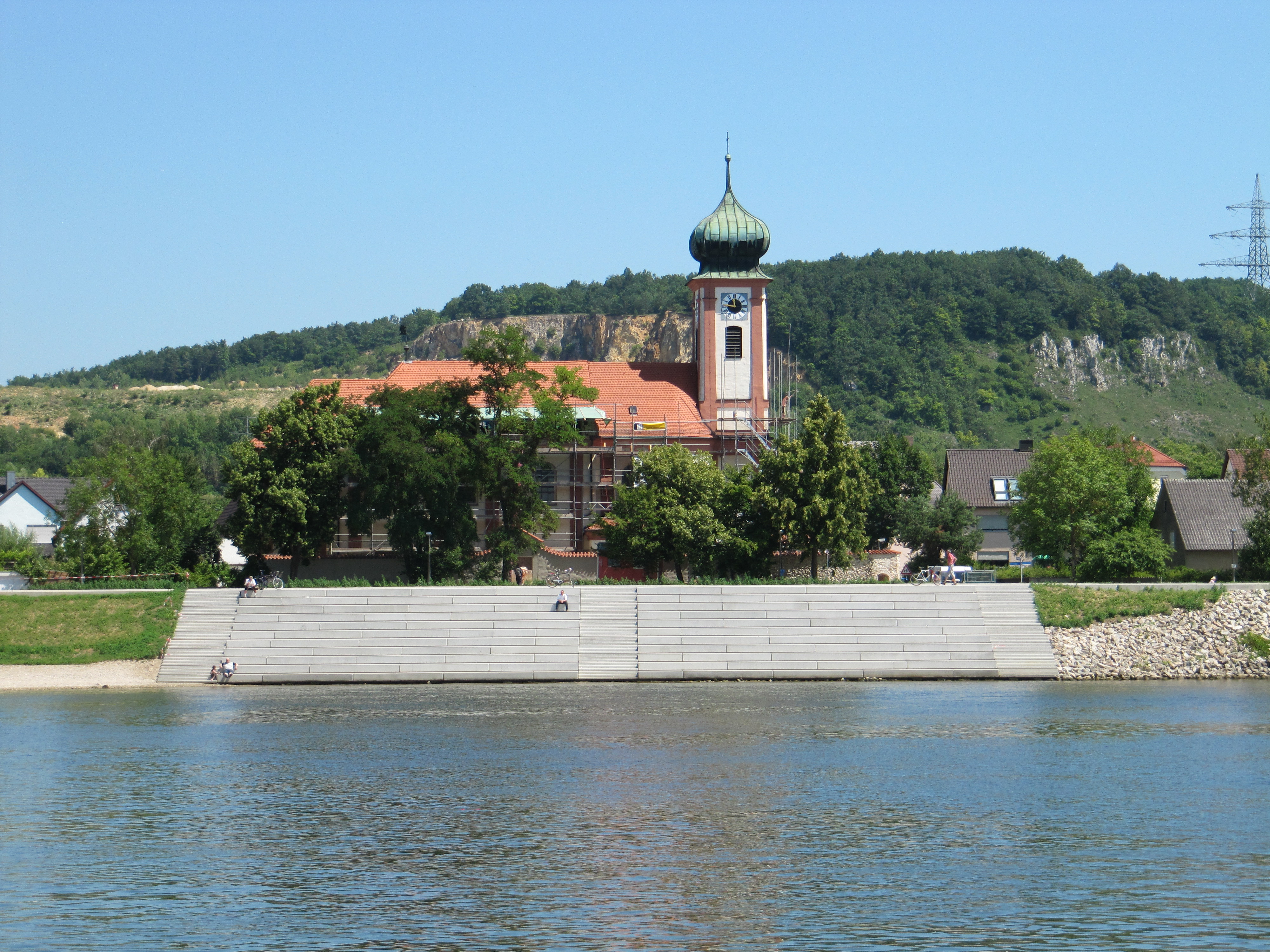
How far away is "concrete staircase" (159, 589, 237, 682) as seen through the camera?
48.2 meters

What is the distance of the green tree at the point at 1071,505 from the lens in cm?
5962

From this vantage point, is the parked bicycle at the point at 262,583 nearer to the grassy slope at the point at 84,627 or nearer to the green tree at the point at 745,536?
the grassy slope at the point at 84,627

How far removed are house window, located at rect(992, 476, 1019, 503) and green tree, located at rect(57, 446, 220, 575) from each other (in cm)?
4300

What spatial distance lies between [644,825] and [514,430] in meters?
37.5

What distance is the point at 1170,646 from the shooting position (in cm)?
4784

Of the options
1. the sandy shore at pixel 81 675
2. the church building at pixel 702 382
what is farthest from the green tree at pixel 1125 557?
the sandy shore at pixel 81 675

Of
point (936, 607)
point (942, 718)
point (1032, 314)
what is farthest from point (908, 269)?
point (942, 718)

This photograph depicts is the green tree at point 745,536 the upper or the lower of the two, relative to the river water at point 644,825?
upper

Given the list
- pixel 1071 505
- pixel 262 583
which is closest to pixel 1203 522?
pixel 1071 505

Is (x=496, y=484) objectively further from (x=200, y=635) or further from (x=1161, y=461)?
(x=1161, y=461)

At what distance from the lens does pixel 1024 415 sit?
6156 inches

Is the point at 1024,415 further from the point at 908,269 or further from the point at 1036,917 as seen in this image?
the point at 1036,917

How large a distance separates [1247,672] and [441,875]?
34.8 m

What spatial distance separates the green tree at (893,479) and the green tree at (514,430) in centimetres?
1671
